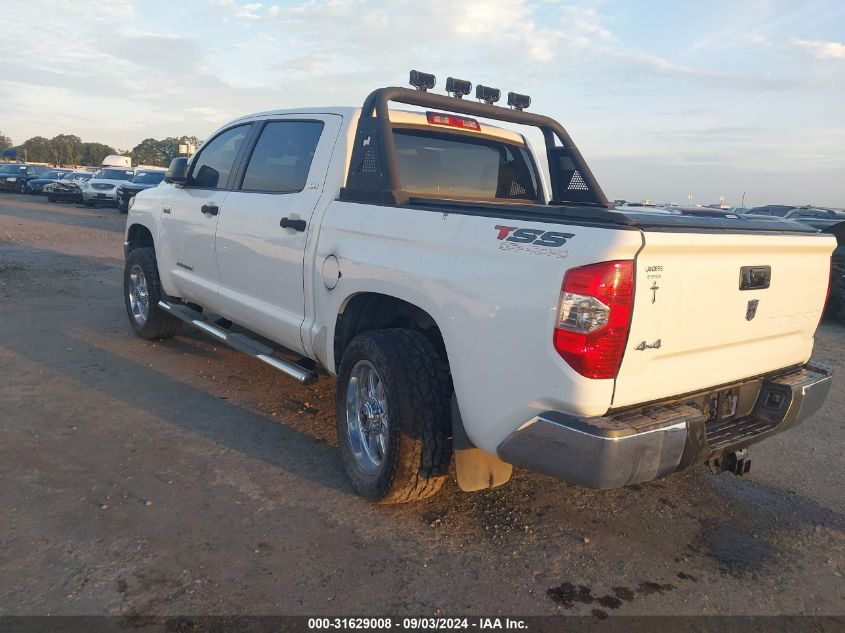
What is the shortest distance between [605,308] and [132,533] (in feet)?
7.53

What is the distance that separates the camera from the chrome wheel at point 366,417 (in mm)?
3482

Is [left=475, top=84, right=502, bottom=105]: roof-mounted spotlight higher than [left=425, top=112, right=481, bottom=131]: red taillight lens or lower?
higher

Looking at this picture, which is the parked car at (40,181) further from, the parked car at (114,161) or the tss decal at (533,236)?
the tss decal at (533,236)

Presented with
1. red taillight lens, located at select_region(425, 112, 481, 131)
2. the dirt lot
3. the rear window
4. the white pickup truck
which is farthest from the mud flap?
red taillight lens, located at select_region(425, 112, 481, 131)

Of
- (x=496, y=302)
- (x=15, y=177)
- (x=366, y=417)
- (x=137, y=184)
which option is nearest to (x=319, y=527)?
(x=366, y=417)

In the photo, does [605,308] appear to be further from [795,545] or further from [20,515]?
[20,515]

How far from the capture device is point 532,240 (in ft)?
8.50

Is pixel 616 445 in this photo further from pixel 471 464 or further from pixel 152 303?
pixel 152 303

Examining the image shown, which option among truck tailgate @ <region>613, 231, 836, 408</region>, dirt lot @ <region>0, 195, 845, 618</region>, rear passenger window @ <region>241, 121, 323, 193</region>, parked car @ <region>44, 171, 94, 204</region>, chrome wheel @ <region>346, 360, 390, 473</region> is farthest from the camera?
parked car @ <region>44, 171, 94, 204</region>

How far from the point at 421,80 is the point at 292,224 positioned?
1.14m

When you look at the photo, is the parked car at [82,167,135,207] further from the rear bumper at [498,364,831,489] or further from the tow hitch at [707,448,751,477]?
the rear bumper at [498,364,831,489]

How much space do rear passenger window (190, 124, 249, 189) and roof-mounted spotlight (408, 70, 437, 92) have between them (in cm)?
159

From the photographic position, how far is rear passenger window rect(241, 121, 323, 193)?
4.23 metres

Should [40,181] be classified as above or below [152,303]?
below
